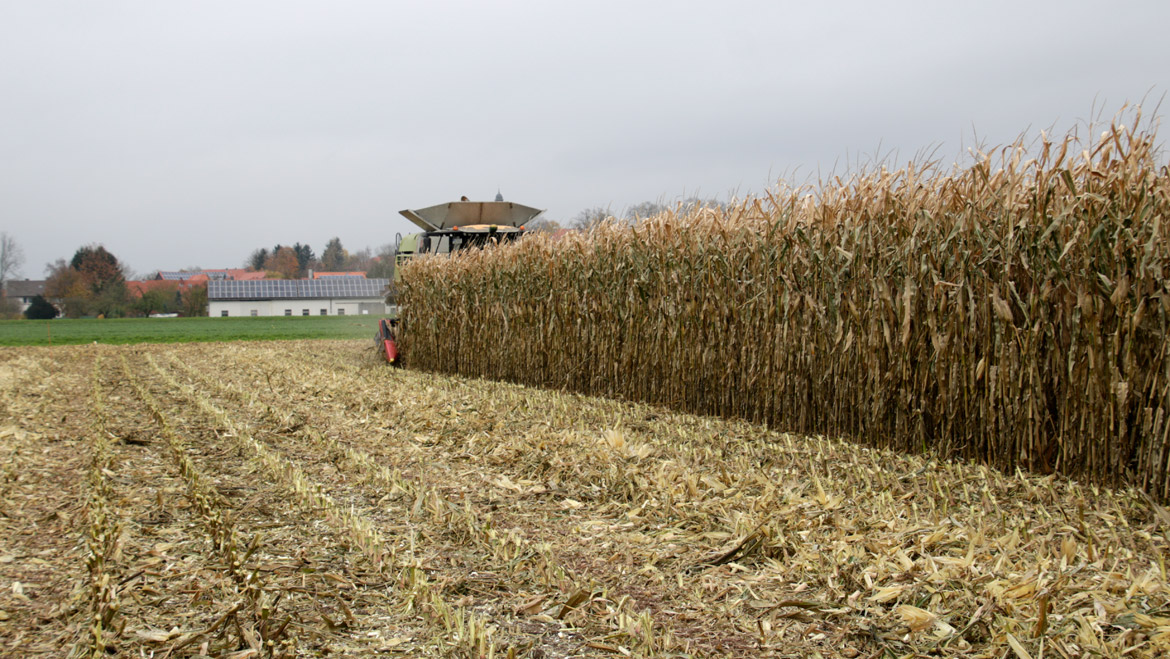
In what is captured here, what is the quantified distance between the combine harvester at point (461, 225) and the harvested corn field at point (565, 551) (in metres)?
8.03

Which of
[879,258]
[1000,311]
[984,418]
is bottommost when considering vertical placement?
[984,418]

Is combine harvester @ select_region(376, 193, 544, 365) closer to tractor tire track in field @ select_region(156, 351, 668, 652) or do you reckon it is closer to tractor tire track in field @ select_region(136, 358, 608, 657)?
tractor tire track in field @ select_region(156, 351, 668, 652)

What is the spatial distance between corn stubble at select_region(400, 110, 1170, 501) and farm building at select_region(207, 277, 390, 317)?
241 ft

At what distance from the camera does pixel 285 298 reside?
83.1 meters

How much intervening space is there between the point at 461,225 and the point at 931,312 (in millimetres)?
10911

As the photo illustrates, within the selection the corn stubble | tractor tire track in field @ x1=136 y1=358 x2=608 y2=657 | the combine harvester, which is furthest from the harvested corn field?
the combine harvester

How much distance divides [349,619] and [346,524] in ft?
4.46

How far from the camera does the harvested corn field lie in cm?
299

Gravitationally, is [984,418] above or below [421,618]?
above

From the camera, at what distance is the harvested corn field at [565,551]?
2.99m

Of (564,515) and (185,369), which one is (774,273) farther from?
(185,369)

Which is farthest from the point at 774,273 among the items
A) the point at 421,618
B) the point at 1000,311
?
the point at 421,618

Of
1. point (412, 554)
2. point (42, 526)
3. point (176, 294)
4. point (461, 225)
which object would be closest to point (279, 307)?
point (176, 294)

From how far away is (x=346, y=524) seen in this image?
14.8 feet
